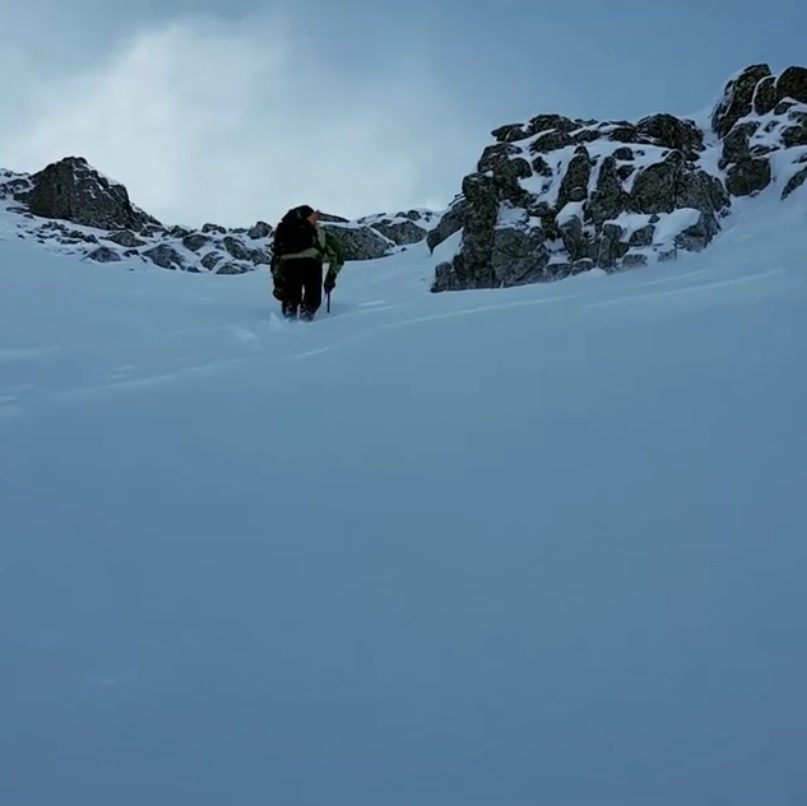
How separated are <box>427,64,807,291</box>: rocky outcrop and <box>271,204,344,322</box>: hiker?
10.5 metres

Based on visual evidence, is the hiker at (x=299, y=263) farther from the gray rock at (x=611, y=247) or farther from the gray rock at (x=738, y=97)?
the gray rock at (x=738, y=97)

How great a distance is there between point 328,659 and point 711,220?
64.1 ft

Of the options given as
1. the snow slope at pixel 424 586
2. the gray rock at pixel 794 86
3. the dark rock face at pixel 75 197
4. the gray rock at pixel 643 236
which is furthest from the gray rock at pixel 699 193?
the dark rock face at pixel 75 197

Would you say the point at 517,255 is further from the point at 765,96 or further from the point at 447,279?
the point at 765,96

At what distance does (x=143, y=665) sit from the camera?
77.5 inches

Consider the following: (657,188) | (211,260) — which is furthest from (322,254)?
(211,260)

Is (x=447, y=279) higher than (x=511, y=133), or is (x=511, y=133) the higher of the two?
(x=511, y=133)

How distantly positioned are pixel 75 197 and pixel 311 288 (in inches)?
2092

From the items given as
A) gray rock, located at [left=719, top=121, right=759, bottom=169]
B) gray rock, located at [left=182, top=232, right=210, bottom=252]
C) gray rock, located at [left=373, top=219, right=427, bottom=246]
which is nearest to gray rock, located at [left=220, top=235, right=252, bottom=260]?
gray rock, located at [left=182, top=232, right=210, bottom=252]

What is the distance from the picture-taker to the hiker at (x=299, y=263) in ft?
32.4

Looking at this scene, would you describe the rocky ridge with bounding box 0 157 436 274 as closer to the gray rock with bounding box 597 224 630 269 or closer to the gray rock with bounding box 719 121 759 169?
the gray rock with bounding box 597 224 630 269

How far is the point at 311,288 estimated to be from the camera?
991cm

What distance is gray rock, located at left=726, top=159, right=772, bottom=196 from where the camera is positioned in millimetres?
22484

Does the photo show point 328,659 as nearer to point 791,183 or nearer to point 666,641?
point 666,641
